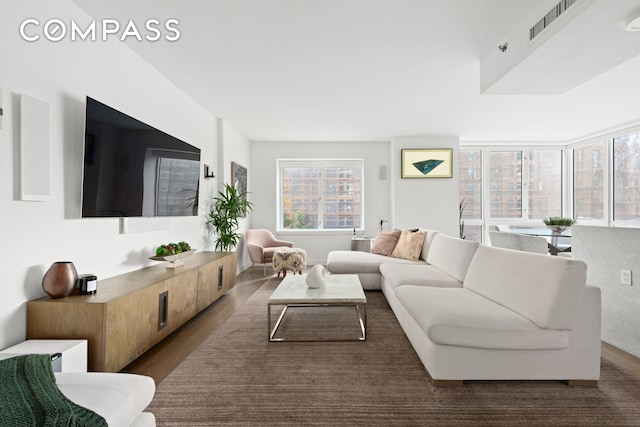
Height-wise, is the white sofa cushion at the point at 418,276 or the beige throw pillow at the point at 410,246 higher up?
the beige throw pillow at the point at 410,246

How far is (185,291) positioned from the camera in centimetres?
304

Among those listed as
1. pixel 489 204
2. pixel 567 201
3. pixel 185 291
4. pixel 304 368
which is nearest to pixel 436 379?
pixel 304 368

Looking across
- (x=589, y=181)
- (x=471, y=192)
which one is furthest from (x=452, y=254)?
(x=589, y=181)

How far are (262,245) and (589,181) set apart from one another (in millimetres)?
6492

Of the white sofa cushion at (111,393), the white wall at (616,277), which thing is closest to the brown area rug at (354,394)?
the white wall at (616,277)

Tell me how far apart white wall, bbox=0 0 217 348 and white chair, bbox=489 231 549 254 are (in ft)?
12.7

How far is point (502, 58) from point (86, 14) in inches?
129

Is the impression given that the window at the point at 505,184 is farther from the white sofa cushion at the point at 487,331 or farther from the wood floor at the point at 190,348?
the white sofa cushion at the point at 487,331

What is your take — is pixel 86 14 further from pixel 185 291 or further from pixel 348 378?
pixel 348 378

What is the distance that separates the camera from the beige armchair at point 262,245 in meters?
5.54

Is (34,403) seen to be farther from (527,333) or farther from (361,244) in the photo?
(361,244)

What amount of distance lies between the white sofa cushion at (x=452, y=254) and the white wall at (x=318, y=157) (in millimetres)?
2734

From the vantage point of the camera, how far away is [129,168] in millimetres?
2707

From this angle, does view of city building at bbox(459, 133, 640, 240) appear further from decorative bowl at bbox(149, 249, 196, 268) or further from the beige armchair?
decorative bowl at bbox(149, 249, 196, 268)
